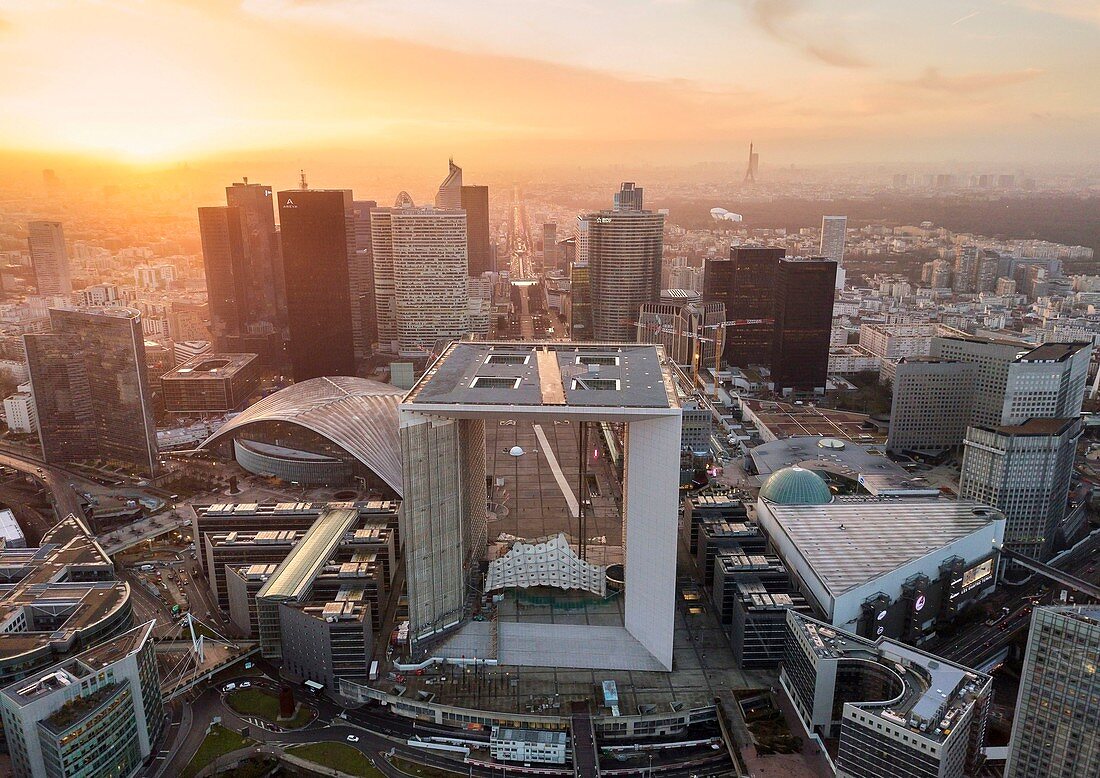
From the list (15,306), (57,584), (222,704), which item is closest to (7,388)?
(15,306)

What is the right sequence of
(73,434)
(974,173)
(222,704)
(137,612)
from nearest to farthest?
(222,704)
(137,612)
(73,434)
(974,173)

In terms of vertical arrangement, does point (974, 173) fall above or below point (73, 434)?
above

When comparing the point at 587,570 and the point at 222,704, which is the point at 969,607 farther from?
the point at 222,704

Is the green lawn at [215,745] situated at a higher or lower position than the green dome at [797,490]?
lower

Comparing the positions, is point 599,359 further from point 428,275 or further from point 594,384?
point 428,275

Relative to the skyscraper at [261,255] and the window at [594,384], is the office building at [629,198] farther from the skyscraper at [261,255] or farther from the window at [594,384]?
the window at [594,384]

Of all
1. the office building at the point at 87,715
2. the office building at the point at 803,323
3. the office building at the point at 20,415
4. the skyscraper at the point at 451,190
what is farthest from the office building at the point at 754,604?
the skyscraper at the point at 451,190

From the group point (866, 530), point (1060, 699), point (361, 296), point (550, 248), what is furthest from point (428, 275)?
point (1060, 699)

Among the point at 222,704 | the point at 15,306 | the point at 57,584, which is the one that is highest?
the point at 15,306
